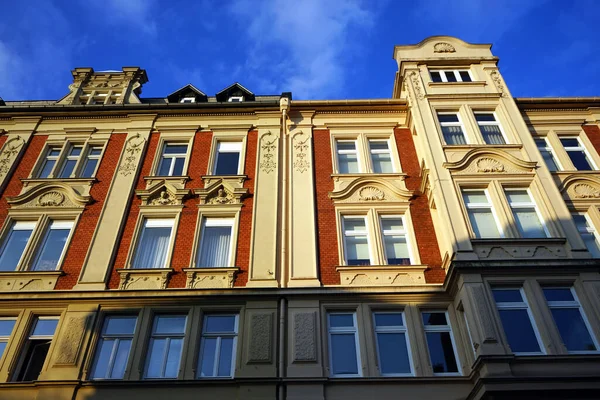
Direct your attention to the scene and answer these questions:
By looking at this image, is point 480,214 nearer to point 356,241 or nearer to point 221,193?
point 356,241

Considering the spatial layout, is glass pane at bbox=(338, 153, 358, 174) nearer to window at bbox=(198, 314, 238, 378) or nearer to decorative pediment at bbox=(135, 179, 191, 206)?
decorative pediment at bbox=(135, 179, 191, 206)

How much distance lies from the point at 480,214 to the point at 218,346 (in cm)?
838

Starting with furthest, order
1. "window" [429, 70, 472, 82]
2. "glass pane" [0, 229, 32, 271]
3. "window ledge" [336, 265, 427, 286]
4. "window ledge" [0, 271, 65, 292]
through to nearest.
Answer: "window" [429, 70, 472, 82], "glass pane" [0, 229, 32, 271], "window ledge" [0, 271, 65, 292], "window ledge" [336, 265, 427, 286]

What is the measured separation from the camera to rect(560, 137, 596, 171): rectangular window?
17839 millimetres

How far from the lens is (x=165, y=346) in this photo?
42.7 feet

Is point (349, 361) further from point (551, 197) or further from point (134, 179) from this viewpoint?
point (134, 179)

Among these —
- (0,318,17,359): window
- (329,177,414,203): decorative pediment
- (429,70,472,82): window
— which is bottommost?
(0,318,17,359): window

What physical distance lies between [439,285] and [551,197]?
15.0ft

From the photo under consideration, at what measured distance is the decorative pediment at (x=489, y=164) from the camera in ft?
51.6

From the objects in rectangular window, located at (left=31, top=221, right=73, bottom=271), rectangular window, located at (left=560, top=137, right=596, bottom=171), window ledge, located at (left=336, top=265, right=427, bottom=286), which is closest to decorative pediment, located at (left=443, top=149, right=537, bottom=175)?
rectangular window, located at (left=560, top=137, right=596, bottom=171)

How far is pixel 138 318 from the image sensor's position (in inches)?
531

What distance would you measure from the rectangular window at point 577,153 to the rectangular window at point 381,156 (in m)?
6.48

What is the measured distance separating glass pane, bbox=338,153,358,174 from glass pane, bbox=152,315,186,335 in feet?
25.1

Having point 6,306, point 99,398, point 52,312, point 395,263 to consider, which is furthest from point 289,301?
point 6,306
